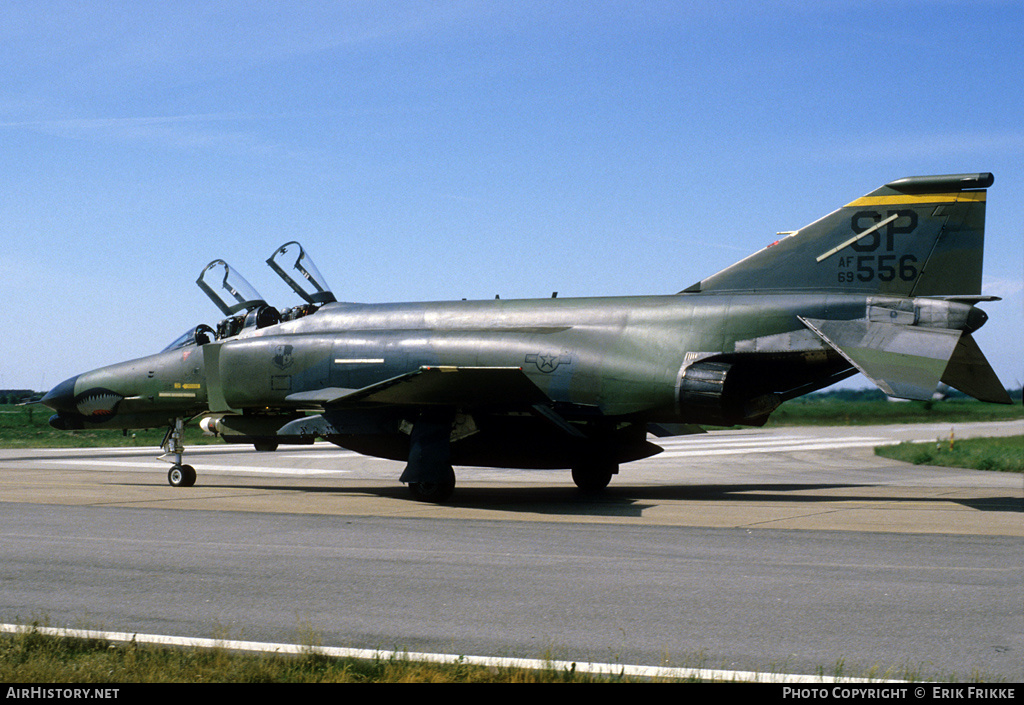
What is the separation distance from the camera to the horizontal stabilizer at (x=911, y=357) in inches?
485

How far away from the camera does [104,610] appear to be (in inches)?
270

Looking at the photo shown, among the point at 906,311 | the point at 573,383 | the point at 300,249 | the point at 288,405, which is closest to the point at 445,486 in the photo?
the point at 573,383

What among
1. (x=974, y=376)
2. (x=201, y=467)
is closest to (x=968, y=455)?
(x=974, y=376)

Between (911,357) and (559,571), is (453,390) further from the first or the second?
(911,357)

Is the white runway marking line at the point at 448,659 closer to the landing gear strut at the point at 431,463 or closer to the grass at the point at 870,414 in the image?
the landing gear strut at the point at 431,463

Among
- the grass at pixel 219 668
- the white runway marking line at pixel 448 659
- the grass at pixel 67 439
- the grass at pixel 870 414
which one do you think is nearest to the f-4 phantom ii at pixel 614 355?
the white runway marking line at pixel 448 659

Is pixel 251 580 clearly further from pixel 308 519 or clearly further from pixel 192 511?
pixel 192 511

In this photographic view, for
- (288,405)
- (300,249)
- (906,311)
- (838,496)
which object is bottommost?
(838,496)

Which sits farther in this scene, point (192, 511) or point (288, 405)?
point (288, 405)

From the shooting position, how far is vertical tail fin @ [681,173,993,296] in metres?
13.7

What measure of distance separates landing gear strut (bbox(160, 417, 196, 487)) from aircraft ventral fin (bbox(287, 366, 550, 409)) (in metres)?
3.91

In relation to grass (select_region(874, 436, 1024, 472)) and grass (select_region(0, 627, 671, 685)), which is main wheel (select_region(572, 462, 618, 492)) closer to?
grass (select_region(874, 436, 1024, 472))

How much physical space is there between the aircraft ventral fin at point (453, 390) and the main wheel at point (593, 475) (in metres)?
2.17

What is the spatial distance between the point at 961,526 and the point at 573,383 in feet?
19.6
